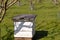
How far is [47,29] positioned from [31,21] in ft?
11.2

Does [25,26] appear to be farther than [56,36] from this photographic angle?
No

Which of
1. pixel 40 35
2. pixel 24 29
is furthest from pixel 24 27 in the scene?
pixel 40 35

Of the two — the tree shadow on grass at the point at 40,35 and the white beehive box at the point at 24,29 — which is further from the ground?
the white beehive box at the point at 24,29

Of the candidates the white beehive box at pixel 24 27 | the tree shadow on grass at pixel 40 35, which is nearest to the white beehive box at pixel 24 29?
the white beehive box at pixel 24 27

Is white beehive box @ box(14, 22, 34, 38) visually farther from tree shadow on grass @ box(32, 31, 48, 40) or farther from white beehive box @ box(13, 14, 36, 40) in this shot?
tree shadow on grass @ box(32, 31, 48, 40)

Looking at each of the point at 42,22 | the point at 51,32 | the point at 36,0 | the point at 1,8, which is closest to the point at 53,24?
the point at 42,22

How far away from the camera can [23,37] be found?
405 inches

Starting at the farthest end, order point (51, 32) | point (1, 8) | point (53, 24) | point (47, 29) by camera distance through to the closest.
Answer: point (53, 24), point (47, 29), point (51, 32), point (1, 8)

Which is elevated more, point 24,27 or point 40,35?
point 24,27

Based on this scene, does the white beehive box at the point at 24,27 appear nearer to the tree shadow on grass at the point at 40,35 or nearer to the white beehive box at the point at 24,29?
the white beehive box at the point at 24,29

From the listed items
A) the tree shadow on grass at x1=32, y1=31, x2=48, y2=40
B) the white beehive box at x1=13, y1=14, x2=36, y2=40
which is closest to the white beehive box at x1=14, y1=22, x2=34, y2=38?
the white beehive box at x1=13, y1=14, x2=36, y2=40

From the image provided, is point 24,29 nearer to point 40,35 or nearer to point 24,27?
point 24,27

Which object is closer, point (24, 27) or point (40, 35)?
point (24, 27)

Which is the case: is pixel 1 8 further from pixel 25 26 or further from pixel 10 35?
pixel 10 35
